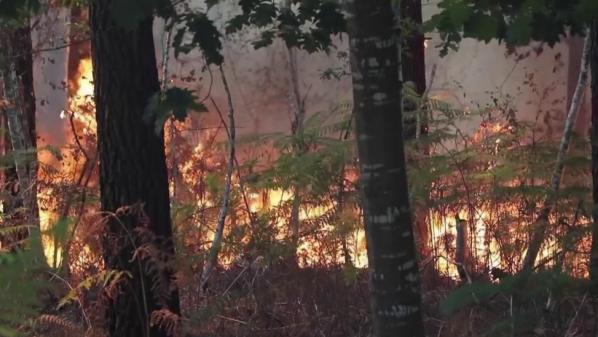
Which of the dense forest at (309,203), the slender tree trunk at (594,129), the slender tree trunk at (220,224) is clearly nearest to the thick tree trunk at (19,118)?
the dense forest at (309,203)

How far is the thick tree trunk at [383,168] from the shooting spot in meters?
3.33

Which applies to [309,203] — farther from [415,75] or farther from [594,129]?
[415,75]

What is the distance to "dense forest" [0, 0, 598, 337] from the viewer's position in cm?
340

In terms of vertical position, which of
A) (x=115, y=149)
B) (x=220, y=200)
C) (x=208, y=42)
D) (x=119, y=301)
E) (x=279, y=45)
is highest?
(x=279, y=45)

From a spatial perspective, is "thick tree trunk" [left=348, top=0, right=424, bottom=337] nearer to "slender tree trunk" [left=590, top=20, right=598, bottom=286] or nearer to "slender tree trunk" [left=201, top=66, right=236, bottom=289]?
"slender tree trunk" [left=590, top=20, right=598, bottom=286]

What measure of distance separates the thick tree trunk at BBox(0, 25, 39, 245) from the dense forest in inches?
1.4

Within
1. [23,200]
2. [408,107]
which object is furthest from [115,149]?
[408,107]

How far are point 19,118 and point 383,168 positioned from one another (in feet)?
21.7

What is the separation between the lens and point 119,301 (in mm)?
5562

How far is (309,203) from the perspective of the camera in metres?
6.84

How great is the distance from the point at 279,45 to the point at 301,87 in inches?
32.0

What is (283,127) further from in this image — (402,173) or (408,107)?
(402,173)

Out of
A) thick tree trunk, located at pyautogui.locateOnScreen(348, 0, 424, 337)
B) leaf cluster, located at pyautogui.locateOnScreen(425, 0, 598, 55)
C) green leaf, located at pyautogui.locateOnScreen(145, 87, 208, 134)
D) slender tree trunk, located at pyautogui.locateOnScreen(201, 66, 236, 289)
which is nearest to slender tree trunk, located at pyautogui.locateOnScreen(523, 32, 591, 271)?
slender tree trunk, located at pyautogui.locateOnScreen(201, 66, 236, 289)

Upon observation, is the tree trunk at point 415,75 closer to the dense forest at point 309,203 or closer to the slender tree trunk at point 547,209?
the dense forest at point 309,203
